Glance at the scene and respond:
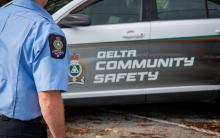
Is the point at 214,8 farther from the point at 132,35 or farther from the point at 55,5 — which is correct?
the point at 55,5

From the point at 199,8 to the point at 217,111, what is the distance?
4.90ft

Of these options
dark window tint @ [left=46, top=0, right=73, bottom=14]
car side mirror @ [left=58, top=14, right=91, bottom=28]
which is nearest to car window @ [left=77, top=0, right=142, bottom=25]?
car side mirror @ [left=58, top=14, right=91, bottom=28]

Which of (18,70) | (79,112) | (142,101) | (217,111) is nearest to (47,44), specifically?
(18,70)

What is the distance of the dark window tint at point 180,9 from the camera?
5.92 meters

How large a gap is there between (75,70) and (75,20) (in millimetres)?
530

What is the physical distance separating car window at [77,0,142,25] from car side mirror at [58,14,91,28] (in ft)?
0.48

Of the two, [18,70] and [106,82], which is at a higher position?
[18,70]

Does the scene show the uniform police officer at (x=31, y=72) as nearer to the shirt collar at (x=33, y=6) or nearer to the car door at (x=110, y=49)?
the shirt collar at (x=33, y=6)

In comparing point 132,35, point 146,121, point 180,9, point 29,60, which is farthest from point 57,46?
point 146,121

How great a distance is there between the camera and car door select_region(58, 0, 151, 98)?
18.4 ft

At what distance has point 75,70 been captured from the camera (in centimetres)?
565

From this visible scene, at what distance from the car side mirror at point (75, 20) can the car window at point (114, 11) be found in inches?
5.8

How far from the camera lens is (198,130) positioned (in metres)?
5.86

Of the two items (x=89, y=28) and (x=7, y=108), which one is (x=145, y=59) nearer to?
(x=89, y=28)
